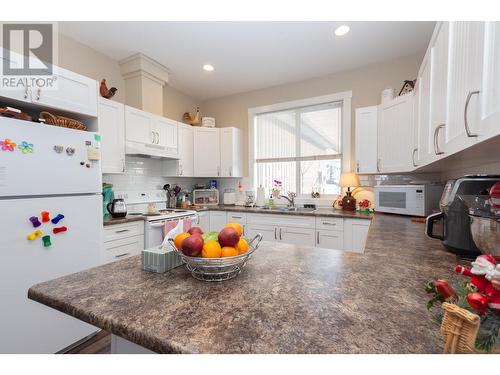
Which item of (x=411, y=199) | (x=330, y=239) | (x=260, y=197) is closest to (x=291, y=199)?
(x=260, y=197)

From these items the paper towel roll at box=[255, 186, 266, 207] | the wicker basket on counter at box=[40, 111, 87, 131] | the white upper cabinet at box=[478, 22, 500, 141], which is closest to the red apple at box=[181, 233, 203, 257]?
the white upper cabinet at box=[478, 22, 500, 141]

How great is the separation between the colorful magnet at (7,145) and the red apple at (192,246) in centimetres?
153

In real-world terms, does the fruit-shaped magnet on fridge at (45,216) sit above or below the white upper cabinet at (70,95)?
below

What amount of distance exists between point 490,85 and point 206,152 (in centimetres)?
330

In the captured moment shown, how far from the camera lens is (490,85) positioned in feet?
2.25

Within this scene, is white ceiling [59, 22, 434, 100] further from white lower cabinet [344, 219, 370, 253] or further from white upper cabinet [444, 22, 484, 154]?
white lower cabinet [344, 219, 370, 253]

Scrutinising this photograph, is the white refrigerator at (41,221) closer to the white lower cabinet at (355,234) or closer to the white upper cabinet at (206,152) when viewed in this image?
the white upper cabinet at (206,152)

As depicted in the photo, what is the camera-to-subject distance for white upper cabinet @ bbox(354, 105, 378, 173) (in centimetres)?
264

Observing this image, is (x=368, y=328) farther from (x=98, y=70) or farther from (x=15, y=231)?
(x=98, y=70)

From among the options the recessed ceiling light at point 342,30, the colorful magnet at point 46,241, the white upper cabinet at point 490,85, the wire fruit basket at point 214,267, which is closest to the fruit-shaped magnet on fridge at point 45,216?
the colorful magnet at point 46,241

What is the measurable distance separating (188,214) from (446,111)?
8.62 ft

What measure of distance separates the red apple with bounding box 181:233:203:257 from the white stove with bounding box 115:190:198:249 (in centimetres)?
194

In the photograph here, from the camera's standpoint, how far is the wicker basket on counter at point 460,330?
1.14 feet

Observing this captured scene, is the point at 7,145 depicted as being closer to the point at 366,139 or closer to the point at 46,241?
the point at 46,241
